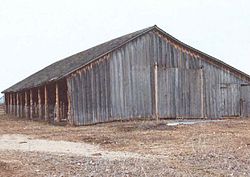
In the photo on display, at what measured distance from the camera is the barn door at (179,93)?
100 ft

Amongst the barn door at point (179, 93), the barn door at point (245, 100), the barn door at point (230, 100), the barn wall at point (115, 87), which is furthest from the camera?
the barn door at point (245, 100)

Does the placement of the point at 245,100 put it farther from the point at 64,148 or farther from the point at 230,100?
the point at 64,148

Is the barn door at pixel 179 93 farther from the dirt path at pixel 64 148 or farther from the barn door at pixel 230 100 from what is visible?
the dirt path at pixel 64 148

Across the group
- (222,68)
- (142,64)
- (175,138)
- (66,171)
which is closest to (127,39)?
(142,64)

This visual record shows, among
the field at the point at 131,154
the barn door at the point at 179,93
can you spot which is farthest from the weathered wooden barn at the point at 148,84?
the field at the point at 131,154

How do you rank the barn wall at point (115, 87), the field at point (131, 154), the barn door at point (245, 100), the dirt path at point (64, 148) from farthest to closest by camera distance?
the barn door at point (245, 100) < the barn wall at point (115, 87) < the dirt path at point (64, 148) < the field at point (131, 154)

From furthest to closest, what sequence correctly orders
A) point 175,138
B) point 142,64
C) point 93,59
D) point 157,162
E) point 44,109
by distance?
point 44,109 → point 142,64 → point 93,59 → point 175,138 → point 157,162

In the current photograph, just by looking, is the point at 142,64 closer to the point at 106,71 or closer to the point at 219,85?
the point at 106,71

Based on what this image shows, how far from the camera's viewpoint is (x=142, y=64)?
30.1 metres

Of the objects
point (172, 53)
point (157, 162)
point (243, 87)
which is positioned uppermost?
point (172, 53)

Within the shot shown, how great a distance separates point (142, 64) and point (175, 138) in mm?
11372

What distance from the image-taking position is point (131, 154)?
A: 582 inches

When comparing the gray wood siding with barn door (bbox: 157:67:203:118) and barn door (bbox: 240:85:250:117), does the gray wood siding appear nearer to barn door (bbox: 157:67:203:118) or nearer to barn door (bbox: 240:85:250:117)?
barn door (bbox: 157:67:203:118)

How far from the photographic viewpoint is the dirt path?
14531 millimetres
